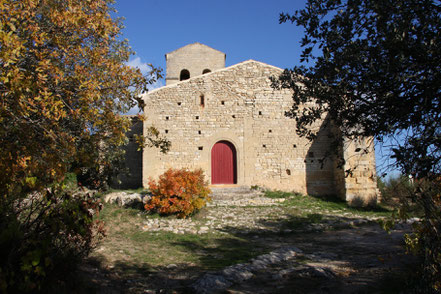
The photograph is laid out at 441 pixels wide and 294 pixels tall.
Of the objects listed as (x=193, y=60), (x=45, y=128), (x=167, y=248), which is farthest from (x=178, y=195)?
(x=193, y=60)

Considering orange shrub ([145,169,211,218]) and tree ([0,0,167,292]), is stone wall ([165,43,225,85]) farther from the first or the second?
tree ([0,0,167,292])

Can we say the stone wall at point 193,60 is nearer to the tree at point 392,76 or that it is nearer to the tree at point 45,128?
the tree at point 45,128

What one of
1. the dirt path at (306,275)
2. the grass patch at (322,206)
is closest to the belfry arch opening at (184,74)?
the grass patch at (322,206)

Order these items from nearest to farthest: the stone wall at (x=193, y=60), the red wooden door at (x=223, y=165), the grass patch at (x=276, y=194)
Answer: the grass patch at (x=276, y=194) < the red wooden door at (x=223, y=165) < the stone wall at (x=193, y=60)

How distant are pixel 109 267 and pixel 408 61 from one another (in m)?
5.26

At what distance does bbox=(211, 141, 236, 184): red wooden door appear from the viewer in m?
14.9

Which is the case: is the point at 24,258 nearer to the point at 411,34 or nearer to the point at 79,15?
the point at 79,15

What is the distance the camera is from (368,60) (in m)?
3.63

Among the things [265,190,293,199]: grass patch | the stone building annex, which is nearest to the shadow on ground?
[265,190,293,199]: grass patch

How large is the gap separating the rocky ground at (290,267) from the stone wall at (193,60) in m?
12.9

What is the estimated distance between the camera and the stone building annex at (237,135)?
1471 cm

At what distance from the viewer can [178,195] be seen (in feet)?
33.2

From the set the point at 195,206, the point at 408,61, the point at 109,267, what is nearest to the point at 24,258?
the point at 109,267

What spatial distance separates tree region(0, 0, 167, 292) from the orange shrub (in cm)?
462
